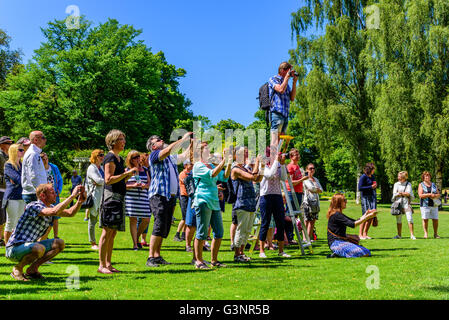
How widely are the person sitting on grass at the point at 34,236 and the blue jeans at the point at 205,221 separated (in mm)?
2085

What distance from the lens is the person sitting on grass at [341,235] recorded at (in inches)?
344

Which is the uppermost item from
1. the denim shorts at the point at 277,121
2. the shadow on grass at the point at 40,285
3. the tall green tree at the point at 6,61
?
the tall green tree at the point at 6,61

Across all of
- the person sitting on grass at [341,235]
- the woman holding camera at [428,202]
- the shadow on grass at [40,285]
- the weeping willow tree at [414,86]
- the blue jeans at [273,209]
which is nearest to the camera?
the shadow on grass at [40,285]

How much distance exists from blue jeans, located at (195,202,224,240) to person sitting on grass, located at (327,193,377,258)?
279 cm

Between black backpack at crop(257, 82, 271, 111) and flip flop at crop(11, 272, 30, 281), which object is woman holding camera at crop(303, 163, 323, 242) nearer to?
black backpack at crop(257, 82, 271, 111)

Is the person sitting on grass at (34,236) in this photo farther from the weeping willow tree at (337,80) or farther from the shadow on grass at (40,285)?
the weeping willow tree at (337,80)

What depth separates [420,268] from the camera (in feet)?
24.0

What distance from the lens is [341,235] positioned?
29.7 ft

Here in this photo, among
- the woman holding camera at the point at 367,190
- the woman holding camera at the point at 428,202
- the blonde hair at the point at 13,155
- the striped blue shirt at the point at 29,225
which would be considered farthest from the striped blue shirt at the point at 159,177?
the woman holding camera at the point at 428,202

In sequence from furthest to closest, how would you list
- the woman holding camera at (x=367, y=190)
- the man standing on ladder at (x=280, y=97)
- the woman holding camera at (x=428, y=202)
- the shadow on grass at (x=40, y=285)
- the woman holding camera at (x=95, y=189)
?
the woman holding camera at (x=428, y=202) < the woman holding camera at (x=367, y=190) < the woman holding camera at (x=95, y=189) < the man standing on ladder at (x=280, y=97) < the shadow on grass at (x=40, y=285)

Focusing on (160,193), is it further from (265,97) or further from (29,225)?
(265,97)

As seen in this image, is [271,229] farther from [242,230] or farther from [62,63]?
[62,63]

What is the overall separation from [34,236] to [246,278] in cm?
312

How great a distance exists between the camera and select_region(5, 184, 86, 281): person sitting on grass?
5.91 meters
